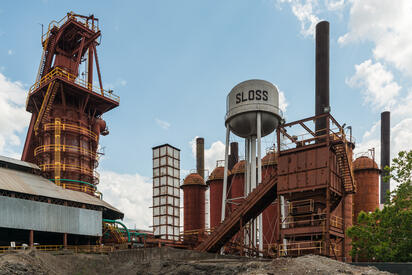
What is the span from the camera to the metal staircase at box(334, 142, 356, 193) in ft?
92.8

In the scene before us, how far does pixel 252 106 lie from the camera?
34312mm

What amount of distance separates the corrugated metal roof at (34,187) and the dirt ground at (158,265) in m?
5.60

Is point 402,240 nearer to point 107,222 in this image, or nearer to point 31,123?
point 107,222

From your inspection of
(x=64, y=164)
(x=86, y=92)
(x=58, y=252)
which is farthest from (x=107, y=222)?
(x=86, y=92)

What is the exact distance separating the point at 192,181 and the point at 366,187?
21.3 m

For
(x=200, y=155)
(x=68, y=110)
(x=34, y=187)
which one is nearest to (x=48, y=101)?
(x=68, y=110)

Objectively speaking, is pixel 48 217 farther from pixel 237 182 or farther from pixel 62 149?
pixel 237 182

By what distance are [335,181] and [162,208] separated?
22.9 m

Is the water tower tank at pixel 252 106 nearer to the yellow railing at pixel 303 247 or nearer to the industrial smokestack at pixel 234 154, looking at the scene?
the yellow railing at pixel 303 247

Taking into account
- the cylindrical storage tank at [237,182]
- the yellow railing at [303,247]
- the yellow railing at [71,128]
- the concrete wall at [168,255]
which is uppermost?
the yellow railing at [71,128]

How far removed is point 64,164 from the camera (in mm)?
41250

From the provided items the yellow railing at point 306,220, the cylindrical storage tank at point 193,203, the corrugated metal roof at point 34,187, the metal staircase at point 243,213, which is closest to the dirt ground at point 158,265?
the metal staircase at point 243,213

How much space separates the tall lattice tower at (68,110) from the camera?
41531 mm

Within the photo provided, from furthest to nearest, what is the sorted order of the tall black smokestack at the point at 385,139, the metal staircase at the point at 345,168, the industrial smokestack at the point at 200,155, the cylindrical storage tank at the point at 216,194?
the industrial smokestack at the point at 200,155, the tall black smokestack at the point at 385,139, the cylindrical storage tank at the point at 216,194, the metal staircase at the point at 345,168
